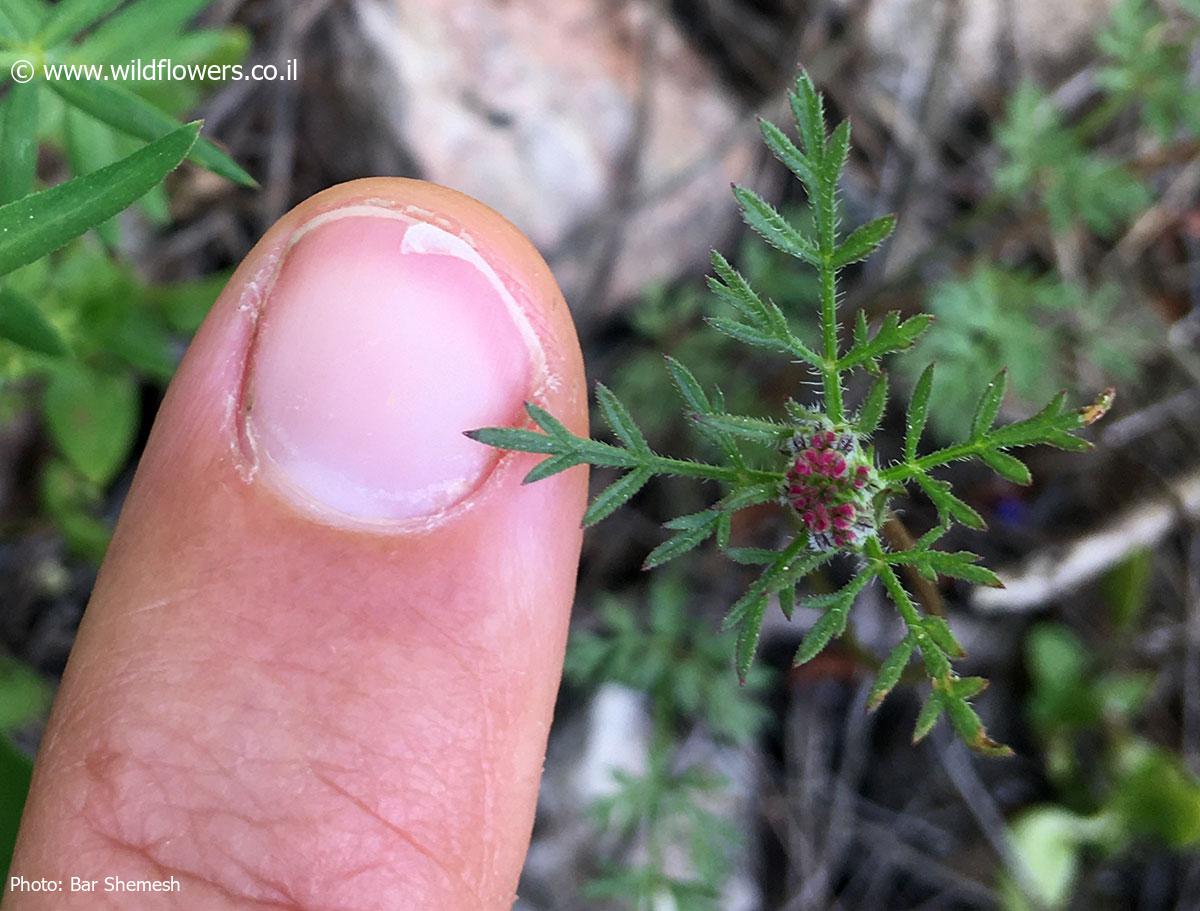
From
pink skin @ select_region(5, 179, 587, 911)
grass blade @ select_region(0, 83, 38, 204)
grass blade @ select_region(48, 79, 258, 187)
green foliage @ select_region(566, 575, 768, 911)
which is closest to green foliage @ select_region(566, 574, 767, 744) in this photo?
green foliage @ select_region(566, 575, 768, 911)

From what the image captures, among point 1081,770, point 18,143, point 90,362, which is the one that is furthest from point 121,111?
point 1081,770

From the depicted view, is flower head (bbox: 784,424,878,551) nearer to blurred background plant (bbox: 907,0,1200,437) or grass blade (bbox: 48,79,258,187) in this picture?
grass blade (bbox: 48,79,258,187)

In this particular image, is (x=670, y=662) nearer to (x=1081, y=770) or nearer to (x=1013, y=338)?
(x=1013, y=338)

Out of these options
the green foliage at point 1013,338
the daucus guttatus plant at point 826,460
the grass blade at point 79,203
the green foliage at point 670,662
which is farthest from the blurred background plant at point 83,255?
the green foliage at point 1013,338

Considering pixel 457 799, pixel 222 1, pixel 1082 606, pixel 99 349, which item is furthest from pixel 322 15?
pixel 1082 606

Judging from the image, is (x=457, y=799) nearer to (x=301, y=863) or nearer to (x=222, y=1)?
(x=301, y=863)
